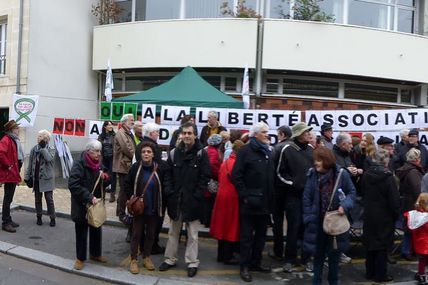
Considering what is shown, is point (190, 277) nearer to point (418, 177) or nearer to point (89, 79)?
point (418, 177)

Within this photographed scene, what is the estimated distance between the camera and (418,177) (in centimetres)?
658

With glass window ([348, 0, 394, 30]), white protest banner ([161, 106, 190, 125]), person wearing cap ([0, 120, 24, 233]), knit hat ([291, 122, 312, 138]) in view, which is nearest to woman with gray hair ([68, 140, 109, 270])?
person wearing cap ([0, 120, 24, 233])

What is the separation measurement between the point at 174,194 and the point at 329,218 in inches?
75.2

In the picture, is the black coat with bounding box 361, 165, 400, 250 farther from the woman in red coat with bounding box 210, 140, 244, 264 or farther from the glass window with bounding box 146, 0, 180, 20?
the glass window with bounding box 146, 0, 180, 20

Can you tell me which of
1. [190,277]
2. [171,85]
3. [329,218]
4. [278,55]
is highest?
[278,55]

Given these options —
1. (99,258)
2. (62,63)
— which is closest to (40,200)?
(99,258)

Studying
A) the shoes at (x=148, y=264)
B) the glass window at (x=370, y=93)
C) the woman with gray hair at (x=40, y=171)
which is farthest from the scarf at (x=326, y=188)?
the glass window at (x=370, y=93)

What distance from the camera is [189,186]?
5.82 metres

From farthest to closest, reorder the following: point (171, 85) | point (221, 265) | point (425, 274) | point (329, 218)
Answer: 1. point (171, 85)
2. point (221, 265)
3. point (425, 274)
4. point (329, 218)

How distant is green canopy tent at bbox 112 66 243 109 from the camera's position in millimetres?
9899

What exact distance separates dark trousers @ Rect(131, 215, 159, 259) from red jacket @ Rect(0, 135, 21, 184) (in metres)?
2.70

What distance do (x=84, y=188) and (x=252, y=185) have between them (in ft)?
6.81

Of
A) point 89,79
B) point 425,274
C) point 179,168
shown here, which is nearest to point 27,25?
point 89,79

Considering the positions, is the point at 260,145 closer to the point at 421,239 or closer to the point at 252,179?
the point at 252,179
